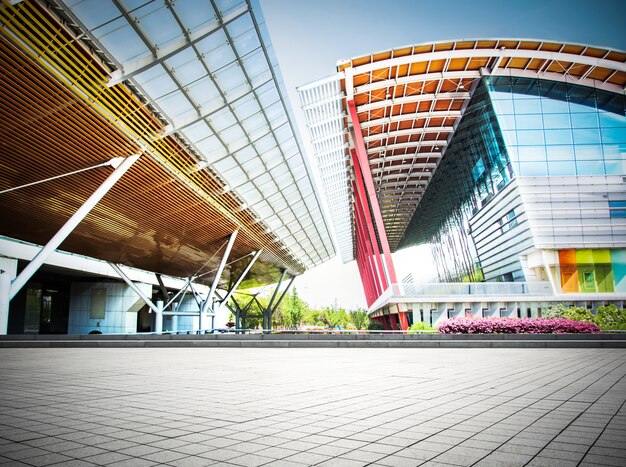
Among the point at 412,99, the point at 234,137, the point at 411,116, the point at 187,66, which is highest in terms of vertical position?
the point at 412,99

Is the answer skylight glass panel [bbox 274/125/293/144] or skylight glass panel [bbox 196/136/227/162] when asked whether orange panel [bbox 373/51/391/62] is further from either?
skylight glass panel [bbox 196/136/227/162]

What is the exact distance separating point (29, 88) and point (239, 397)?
41.9ft

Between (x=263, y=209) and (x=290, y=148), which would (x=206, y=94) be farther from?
(x=263, y=209)

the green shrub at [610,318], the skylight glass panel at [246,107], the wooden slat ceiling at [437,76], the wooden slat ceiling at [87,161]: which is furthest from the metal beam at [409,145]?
the skylight glass panel at [246,107]

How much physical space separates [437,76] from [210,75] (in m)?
17.8

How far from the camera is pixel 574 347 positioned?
49.1 ft

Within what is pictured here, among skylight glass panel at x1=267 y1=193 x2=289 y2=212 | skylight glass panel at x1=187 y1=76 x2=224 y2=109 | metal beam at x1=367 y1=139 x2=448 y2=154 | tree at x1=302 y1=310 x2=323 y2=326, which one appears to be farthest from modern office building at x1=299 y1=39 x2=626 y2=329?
tree at x1=302 y1=310 x2=323 y2=326

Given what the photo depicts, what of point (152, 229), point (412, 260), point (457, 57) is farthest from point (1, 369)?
point (412, 260)

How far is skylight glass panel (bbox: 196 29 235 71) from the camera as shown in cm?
1594

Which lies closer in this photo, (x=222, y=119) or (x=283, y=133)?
(x=222, y=119)

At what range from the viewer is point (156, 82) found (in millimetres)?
16172

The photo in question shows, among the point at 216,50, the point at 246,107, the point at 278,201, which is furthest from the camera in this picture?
the point at 278,201

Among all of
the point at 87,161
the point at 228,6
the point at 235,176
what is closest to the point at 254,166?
the point at 235,176

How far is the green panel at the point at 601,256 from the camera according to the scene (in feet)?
96.9
